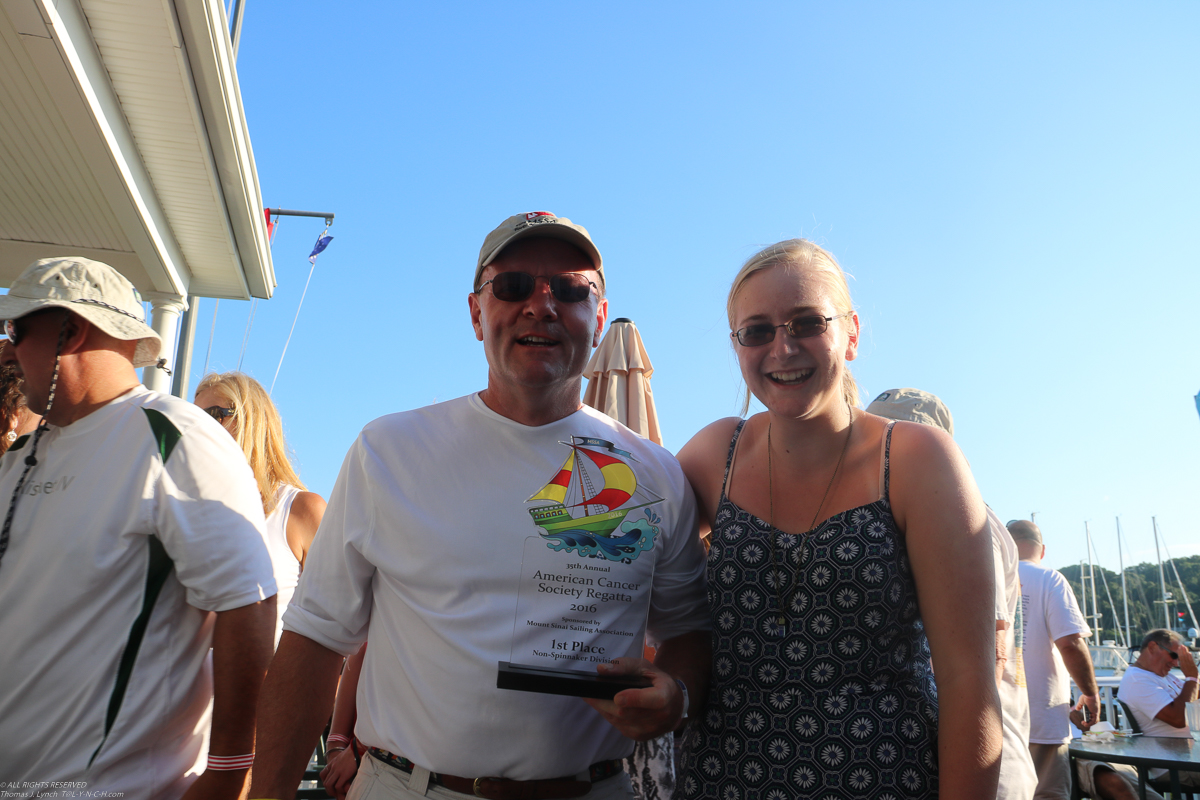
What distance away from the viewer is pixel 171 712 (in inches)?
81.7

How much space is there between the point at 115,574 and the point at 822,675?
1.91 meters

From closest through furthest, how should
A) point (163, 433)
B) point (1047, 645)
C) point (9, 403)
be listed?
point (163, 433) < point (9, 403) < point (1047, 645)

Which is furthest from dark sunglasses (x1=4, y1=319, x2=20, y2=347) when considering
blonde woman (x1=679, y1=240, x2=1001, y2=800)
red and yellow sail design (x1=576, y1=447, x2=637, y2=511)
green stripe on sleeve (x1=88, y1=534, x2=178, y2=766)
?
blonde woman (x1=679, y1=240, x2=1001, y2=800)

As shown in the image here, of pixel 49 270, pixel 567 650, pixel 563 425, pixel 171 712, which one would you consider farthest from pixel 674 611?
pixel 49 270

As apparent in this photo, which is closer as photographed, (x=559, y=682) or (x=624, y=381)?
(x=559, y=682)

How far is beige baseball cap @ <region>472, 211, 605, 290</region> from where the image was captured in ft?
6.76

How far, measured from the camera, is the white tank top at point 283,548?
3.40 metres

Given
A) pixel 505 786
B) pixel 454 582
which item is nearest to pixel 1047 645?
pixel 505 786

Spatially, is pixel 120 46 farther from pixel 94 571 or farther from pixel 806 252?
pixel 806 252

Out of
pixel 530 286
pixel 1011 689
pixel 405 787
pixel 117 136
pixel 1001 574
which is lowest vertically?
pixel 405 787

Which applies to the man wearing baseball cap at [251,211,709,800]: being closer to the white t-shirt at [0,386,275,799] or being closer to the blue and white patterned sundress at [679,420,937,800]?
the blue and white patterned sundress at [679,420,937,800]

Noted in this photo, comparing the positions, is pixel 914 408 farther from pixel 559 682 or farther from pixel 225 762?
pixel 225 762

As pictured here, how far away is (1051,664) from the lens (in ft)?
19.3

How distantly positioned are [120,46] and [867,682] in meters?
6.05
